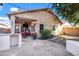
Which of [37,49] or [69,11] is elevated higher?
[69,11]

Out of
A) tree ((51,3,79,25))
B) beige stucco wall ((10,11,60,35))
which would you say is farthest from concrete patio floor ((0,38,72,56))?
tree ((51,3,79,25))

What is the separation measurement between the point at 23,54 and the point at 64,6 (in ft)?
3.57

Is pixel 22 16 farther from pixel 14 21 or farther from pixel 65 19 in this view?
pixel 65 19

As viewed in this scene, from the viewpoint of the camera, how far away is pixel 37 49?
10.3 ft

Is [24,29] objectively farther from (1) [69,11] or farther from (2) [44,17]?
(1) [69,11]

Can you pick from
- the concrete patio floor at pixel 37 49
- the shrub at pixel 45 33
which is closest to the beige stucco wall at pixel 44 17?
the shrub at pixel 45 33

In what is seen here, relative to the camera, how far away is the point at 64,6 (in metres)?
3.13

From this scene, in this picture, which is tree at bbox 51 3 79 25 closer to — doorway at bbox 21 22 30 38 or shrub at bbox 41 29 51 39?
shrub at bbox 41 29 51 39

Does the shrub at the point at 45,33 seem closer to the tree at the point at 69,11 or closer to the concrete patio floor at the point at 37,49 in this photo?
the concrete patio floor at the point at 37,49

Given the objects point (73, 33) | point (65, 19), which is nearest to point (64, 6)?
point (65, 19)

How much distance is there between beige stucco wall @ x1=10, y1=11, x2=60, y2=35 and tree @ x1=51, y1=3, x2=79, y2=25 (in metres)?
0.16

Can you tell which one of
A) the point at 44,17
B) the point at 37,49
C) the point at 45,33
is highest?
the point at 44,17

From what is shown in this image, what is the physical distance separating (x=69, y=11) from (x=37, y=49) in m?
0.86

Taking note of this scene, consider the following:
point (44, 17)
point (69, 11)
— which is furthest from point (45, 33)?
point (69, 11)
